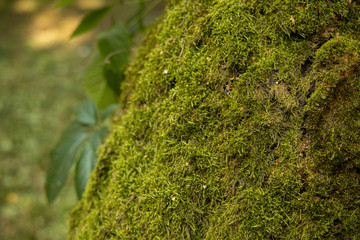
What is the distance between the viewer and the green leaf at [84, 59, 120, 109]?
138 cm

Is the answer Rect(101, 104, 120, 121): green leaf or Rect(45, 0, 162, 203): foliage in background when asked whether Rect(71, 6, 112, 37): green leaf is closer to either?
Rect(45, 0, 162, 203): foliage in background

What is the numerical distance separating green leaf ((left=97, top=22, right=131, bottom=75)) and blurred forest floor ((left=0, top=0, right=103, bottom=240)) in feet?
3.79

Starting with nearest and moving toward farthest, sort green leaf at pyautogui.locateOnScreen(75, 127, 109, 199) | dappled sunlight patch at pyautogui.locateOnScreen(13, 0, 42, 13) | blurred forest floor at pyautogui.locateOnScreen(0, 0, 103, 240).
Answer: green leaf at pyautogui.locateOnScreen(75, 127, 109, 199) < blurred forest floor at pyautogui.locateOnScreen(0, 0, 103, 240) < dappled sunlight patch at pyautogui.locateOnScreen(13, 0, 42, 13)

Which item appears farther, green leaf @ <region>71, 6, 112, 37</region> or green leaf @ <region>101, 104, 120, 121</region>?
green leaf @ <region>101, 104, 120, 121</region>

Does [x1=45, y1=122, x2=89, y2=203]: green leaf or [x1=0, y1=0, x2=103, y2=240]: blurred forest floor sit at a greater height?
[x1=45, y1=122, x2=89, y2=203]: green leaf

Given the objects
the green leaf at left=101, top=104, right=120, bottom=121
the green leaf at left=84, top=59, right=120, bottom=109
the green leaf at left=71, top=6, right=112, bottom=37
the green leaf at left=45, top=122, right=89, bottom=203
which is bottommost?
the green leaf at left=45, top=122, right=89, bottom=203

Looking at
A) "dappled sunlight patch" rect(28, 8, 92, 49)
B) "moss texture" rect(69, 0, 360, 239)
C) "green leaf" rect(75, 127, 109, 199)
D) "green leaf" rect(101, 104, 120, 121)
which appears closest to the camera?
"moss texture" rect(69, 0, 360, 239)

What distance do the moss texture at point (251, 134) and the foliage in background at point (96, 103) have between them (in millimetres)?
370

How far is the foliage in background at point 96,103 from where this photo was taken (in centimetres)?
124

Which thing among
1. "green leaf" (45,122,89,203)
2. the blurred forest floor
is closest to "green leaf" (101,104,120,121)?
"green leaf" (45,122,89,203)

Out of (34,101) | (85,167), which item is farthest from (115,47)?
(34,101)

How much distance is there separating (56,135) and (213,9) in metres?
3.96

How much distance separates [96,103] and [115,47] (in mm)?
328

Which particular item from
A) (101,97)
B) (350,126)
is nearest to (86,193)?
(101,97)
